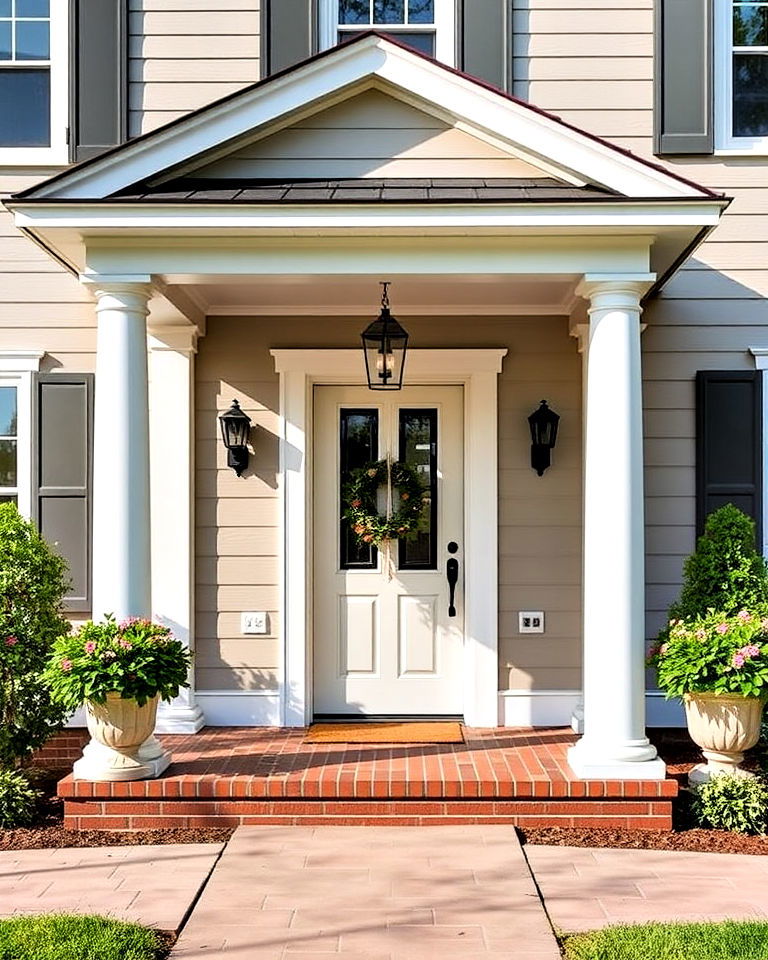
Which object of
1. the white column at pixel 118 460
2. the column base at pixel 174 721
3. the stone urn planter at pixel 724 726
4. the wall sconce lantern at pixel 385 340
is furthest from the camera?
the column base at pixel 174 721

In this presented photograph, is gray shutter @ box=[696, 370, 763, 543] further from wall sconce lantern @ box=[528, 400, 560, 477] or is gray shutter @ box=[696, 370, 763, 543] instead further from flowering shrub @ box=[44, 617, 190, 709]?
flowering shrub @ box=[44, 617, 190, 709]

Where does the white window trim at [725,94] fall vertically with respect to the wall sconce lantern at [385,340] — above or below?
above

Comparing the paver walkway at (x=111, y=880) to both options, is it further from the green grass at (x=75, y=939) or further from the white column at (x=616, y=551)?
the white column at (x=616, y=551)

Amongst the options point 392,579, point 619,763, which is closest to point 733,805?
point 619,763

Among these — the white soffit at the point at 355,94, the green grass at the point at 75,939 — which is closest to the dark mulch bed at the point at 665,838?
the green grass at the point at 75,939

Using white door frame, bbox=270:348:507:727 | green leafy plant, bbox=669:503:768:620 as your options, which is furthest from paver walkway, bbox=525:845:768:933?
white door frame, bbox=270:348:507:727

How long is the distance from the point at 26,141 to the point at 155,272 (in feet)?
7.42

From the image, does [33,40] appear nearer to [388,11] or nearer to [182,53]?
[182,53]

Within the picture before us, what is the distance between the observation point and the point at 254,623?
6.57 m

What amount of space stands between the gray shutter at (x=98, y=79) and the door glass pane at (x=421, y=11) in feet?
6.27

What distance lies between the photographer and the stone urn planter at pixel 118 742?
5062mm

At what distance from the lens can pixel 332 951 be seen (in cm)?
372

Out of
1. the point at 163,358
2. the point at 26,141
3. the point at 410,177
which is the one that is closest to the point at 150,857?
the point at 163,358

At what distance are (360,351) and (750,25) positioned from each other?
340cm
